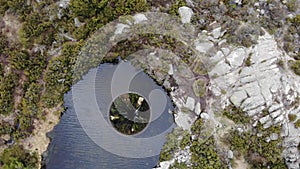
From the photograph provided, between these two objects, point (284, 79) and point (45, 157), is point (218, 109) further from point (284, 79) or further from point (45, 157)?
point (45, 157)

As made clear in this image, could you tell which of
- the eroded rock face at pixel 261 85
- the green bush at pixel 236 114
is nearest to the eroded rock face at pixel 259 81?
the eroded rock face at pixel 261 85

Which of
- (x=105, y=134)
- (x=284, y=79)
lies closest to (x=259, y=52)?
(x=284, y=79)

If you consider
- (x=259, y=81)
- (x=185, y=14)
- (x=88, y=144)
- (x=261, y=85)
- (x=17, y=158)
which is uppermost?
(x=17, y=158)

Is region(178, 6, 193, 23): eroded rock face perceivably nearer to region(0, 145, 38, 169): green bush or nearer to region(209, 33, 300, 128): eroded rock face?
region(209, 33, 300, 128): eroded rock face

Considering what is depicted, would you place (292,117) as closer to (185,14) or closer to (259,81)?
(259,81)

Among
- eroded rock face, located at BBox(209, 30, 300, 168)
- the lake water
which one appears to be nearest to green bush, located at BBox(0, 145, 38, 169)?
the lake water

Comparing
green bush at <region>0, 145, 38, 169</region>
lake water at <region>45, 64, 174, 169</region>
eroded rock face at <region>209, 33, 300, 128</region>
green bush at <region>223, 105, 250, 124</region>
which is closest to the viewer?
green bush at <region>0, 145, 38, 169</region>

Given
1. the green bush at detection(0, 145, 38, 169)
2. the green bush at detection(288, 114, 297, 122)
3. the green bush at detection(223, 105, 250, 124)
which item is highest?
the green bush at detection(0, 145, 38, 169)

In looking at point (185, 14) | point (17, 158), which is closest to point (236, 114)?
point (185, 14)
